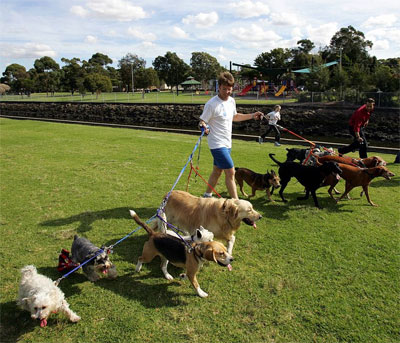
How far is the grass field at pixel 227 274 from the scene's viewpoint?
3.21m

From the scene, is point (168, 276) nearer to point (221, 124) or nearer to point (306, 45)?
point (221, 124)

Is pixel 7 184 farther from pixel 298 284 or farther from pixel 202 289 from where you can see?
pixel 298 284

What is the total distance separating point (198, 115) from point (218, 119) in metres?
28.0

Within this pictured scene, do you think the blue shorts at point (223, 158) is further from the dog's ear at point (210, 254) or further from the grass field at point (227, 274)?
the dog's ear at point (210, 254)

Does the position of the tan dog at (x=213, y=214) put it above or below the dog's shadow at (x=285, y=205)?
above

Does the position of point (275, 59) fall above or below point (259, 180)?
above

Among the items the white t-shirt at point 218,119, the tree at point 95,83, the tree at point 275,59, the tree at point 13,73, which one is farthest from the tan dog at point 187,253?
the tree at point 13,73

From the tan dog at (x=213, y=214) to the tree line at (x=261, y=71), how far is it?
29579 millimetres

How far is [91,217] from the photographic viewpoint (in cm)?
587

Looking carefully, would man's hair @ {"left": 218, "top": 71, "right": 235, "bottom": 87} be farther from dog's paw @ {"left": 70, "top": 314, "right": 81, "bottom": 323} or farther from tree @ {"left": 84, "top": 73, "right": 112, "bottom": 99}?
tree @ {"left": 84, "top": 73, "right": 112, "bottom": 99}

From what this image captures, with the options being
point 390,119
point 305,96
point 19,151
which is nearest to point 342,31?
point 305,96

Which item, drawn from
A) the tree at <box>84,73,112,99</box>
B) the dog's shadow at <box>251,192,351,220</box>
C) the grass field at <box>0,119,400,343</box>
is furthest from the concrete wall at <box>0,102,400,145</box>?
the grass field at <box>0,119,400,343</box>

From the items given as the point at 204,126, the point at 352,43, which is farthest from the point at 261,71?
the point at 204,126

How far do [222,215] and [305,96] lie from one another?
29.1 metres
